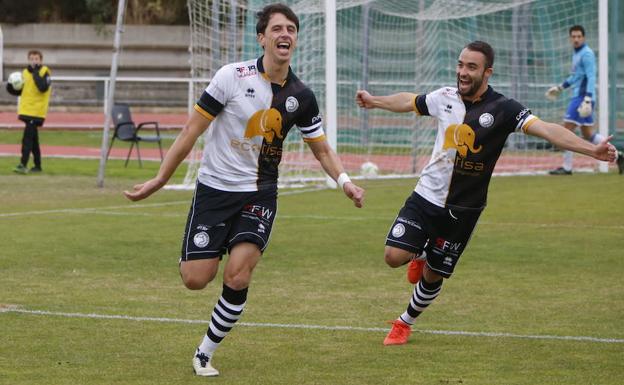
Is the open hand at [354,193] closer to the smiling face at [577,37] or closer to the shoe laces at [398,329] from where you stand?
the shoe laces at [398,329]

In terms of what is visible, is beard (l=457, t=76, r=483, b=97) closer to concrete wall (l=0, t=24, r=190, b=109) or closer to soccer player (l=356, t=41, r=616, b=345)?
soccer player (l=356, t=41, r=616, b=345)

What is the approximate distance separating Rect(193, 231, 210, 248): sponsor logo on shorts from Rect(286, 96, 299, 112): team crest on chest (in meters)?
0.89

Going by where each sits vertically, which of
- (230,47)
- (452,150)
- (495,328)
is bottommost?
(495,328)

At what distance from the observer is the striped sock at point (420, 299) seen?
874cm

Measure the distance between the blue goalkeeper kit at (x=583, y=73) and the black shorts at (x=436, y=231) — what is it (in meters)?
12.7

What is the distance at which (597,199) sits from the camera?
59.8ft

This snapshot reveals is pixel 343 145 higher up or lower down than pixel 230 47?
lower down

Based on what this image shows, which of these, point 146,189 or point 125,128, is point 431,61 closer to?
point 125,128

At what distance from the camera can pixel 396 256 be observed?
861 cm

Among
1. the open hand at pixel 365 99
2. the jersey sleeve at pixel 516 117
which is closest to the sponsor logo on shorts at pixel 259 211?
the open hand at pixel 365 99

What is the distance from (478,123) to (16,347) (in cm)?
324

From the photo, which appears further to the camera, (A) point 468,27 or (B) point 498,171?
(A) point 468,27

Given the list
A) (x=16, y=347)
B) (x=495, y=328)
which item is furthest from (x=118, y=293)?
(x=495, y=328)

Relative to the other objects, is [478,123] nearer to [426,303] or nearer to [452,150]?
[452,150]
